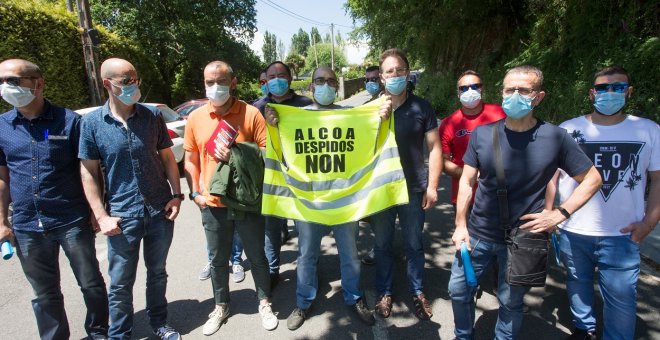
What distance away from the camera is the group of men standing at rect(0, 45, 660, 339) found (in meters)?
2.36

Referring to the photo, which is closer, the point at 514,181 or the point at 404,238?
the point at 514,181

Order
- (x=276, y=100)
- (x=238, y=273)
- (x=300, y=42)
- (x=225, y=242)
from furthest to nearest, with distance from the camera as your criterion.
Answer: (x=300, y=42), (x=276, y=100), (x=238, y=273), (x=225, y=242)

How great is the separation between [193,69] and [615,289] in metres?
22.9

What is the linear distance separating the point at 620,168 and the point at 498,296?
3.87 feet

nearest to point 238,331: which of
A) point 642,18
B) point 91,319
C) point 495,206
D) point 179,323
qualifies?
point 179,323

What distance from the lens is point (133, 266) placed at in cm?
278

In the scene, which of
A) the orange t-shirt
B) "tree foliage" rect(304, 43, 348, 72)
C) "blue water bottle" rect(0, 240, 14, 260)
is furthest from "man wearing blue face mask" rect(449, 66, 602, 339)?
"tree foliage" rect(304, 43, 348, 72)

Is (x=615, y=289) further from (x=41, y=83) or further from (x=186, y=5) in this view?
(x=186, y=5)

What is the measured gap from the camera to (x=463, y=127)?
341 cm

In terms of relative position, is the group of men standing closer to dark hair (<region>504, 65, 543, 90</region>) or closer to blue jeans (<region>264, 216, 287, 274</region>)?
dark hair (<region>504, 65, 543, 90</region>)

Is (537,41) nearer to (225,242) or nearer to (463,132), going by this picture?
(463,132)

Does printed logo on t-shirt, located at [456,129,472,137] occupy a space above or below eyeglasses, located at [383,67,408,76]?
below

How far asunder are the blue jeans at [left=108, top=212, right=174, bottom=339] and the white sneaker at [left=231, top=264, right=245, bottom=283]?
0.96 metres

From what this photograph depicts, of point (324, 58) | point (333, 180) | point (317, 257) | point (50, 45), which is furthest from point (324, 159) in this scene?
point (324, 58)
